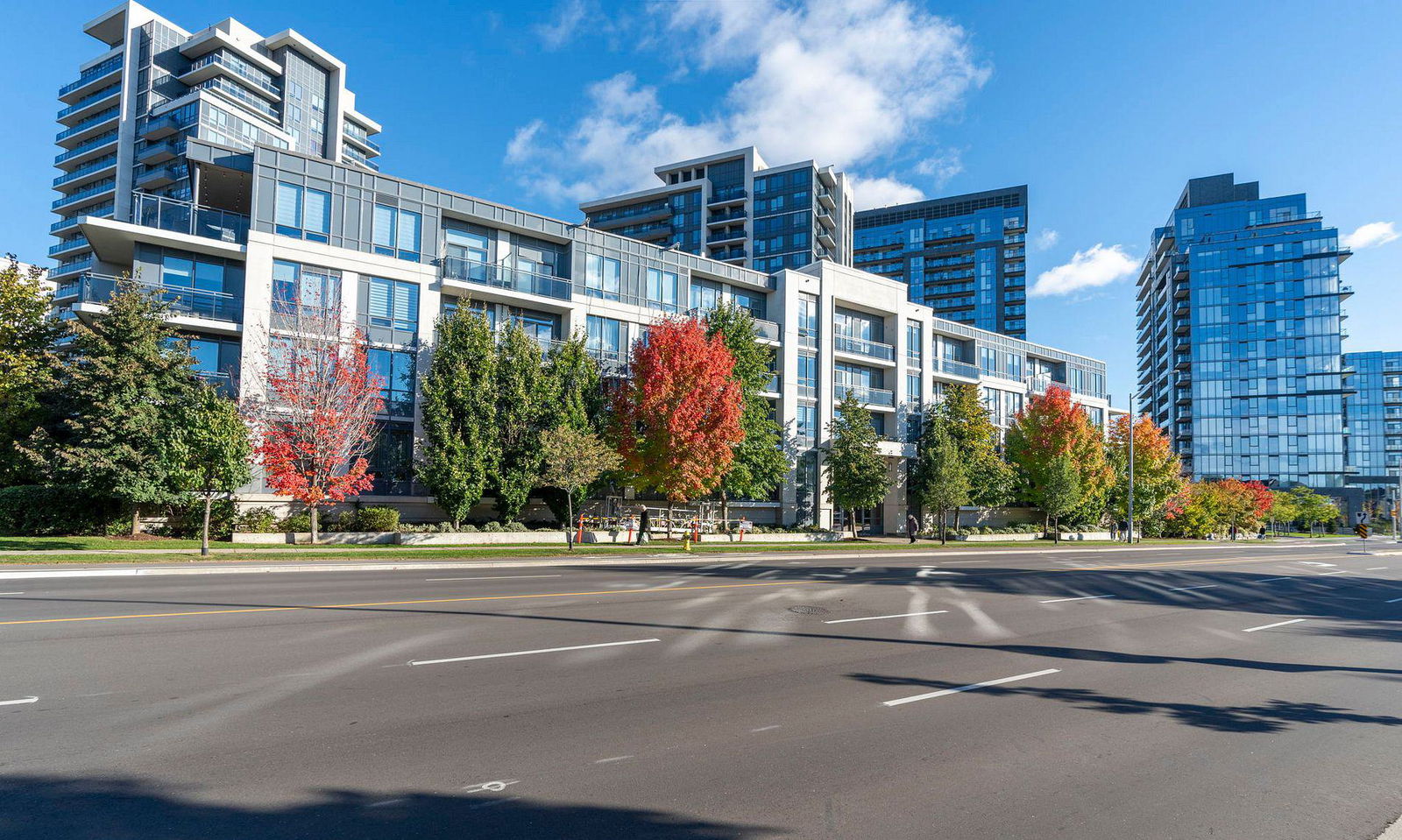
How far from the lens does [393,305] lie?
3381 cm

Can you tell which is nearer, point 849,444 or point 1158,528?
point 849,444

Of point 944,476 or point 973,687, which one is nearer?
point 973,687

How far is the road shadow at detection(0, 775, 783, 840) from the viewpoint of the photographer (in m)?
4.24

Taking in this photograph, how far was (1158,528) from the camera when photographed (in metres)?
63.1

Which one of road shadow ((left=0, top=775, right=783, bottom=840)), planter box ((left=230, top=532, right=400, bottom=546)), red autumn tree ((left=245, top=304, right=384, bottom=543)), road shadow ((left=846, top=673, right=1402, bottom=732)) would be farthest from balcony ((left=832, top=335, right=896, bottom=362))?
road shadow ((left=0, top=775, right=783, bottom=840))

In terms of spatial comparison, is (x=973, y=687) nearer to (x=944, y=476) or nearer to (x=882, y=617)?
(x=882, y=617)

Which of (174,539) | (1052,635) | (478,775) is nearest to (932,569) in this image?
(1052,635)

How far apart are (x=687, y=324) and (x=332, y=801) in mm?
32066

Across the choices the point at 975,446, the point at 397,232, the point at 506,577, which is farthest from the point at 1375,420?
the point at 506,577

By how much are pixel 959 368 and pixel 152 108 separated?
247 feet

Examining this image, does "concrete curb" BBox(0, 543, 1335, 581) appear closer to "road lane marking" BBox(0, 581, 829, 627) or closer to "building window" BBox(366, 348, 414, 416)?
"road lane marking" BBox(0, 581, 829, 627)

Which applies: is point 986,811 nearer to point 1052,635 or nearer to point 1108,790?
point 1108,790

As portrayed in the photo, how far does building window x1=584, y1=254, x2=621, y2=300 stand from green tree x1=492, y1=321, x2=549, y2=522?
776 centimetres

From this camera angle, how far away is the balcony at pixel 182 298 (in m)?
28.4
